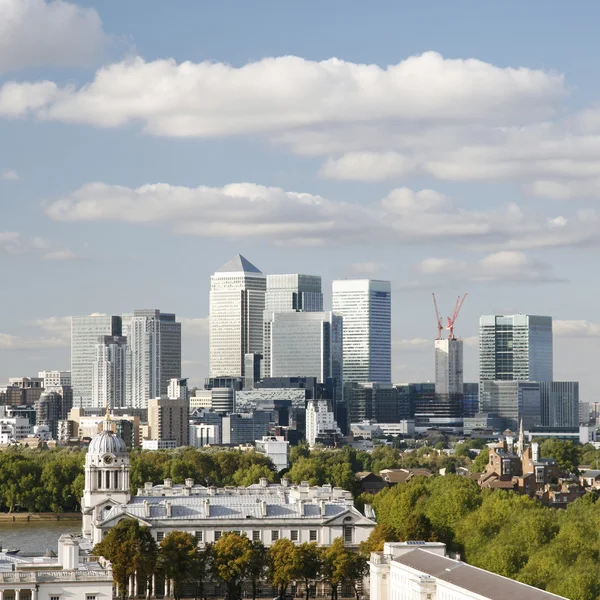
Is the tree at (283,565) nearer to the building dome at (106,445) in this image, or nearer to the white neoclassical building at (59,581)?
the white neoclassical building at (59,581)

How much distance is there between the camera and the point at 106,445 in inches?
4023

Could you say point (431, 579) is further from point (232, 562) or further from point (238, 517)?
point (238, 517)

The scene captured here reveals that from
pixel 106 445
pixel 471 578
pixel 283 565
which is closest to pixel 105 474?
pixel 106 445

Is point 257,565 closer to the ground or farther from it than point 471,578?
closer to the ground

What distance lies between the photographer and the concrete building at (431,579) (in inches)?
2611

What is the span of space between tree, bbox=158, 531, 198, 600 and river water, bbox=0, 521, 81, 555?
17319 mm

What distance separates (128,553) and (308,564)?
29.0 ft

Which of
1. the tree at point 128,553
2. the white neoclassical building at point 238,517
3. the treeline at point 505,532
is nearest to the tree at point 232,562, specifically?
the tree at point 128,553

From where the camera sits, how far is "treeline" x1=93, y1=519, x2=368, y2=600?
270 ft

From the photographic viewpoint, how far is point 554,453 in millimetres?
184750

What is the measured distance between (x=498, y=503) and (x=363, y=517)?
32.4ft

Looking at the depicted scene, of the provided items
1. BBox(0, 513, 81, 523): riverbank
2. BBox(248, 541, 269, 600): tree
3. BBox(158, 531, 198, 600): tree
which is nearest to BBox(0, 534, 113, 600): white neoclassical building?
BBox(158, 531, 198, 600): tree

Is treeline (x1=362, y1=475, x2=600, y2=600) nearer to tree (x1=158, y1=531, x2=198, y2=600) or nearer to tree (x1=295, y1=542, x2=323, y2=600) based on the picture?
tree (x1=295, y1=542, x2=323, y2=600)

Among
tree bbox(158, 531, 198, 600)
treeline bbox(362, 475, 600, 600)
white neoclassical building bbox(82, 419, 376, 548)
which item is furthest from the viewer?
white neoclassical building bbox(82, 419, 376, 548)
